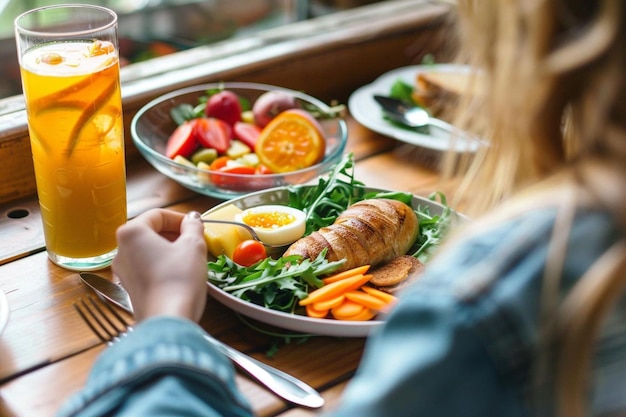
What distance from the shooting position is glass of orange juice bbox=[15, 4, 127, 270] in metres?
1.05

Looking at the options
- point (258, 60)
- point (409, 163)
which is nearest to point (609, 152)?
point (409, 163)

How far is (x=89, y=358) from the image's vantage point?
993 mm

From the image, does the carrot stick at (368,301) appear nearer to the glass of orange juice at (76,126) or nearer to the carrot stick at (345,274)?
the carrot stick at (345,274)

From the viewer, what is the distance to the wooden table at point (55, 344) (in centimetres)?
93

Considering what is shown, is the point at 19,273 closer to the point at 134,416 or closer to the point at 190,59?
the point at 134,416

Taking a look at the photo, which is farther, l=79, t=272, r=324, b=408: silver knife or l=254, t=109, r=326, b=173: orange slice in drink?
l=254, t=109, r=326, b=173: orange slice in drink

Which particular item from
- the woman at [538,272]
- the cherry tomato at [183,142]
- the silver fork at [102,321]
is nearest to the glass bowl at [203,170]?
the cherry tomato at [183,142]

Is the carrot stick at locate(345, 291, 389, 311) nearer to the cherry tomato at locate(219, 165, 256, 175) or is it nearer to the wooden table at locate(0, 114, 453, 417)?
the wooden table at locate(0, 114, 453, 417)

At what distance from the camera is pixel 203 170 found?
4.43ft

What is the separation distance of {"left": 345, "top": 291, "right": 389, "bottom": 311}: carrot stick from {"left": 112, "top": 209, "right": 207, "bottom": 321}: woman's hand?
0.21 m

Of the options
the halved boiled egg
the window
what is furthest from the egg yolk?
the window

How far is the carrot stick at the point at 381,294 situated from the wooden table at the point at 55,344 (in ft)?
0.21

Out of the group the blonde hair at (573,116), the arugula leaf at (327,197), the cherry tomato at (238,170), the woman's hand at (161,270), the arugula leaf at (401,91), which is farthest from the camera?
the arugula leaf at (401,91)

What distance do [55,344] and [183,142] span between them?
0.57 metres
